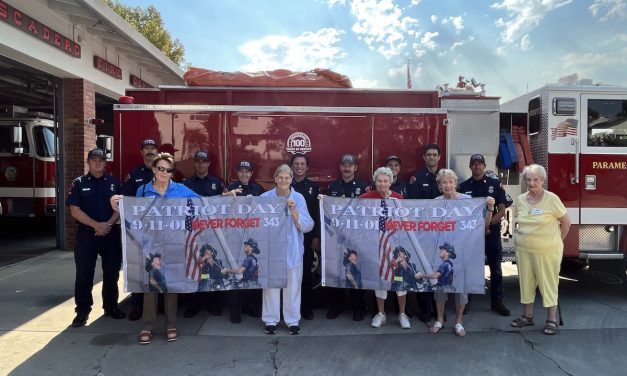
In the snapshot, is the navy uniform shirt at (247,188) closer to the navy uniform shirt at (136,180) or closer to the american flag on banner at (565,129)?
the navy uniform shirt at (136,180)

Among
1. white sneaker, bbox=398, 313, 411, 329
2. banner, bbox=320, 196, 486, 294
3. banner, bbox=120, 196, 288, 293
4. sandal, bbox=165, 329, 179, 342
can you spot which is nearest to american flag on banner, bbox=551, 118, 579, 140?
banner, bbox=320, 196, 486, 294

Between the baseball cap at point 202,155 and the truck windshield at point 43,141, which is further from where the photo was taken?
the truck windshield at point 43,141

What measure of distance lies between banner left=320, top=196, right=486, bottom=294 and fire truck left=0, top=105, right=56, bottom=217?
853 cm

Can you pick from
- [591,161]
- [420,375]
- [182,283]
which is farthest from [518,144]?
[182,283]

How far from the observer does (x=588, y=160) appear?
233 inches

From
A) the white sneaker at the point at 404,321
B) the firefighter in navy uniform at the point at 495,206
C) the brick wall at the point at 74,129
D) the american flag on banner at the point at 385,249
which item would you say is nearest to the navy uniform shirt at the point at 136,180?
the american flag on banner at the point at 385,249

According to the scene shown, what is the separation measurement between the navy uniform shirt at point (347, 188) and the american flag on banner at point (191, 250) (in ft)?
5.15

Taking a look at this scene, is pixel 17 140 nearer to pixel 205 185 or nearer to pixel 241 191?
pixel 205 185

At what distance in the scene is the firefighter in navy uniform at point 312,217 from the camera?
5.40 m

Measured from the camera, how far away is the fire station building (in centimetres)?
812

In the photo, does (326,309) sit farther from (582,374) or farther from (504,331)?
(582,374)

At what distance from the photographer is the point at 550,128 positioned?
5.97m

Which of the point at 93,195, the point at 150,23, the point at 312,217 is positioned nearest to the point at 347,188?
the point at 312,217

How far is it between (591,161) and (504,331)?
251 centimetres
